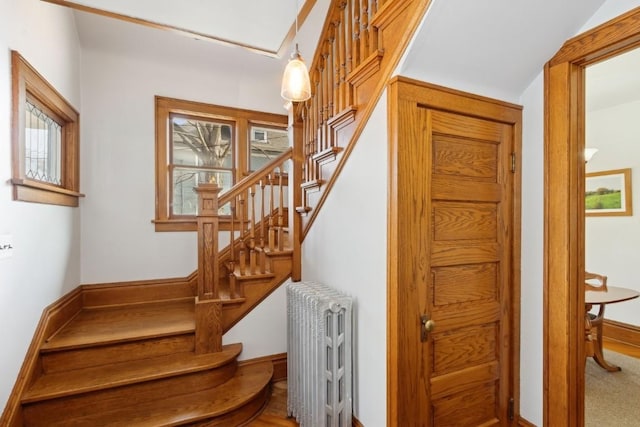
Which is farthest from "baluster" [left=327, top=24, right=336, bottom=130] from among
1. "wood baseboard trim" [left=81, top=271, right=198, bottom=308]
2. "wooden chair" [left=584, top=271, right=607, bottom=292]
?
"wooden chair" [left=584, top=271, right=607, bottom=292]

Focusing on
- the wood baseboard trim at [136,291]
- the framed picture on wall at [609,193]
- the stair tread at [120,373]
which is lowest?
the stair tread at [120,373]

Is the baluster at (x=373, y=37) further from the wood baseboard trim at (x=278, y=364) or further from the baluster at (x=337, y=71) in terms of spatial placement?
the wood baseboard trim at (x=278, y=364)

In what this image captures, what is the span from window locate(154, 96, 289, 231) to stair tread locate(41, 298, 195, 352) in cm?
84

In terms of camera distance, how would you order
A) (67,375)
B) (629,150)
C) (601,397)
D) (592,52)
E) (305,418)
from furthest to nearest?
1. (629,150)
2. (601,397)
3. (67,375)
4. (305,418)
5. (592,52)

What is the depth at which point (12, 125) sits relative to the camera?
67.8 inches

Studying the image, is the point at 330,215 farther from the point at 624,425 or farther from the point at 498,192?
the point at 624,425

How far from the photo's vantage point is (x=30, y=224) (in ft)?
6.17

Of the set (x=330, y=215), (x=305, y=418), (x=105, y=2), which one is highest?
(x=105, y=2)

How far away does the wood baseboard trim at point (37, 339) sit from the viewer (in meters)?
1.61

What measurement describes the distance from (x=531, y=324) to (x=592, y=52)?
1.38m

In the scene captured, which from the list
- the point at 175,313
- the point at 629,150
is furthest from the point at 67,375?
the point at 629,150

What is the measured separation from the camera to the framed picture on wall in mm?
3318

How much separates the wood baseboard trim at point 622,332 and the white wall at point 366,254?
11.5ft

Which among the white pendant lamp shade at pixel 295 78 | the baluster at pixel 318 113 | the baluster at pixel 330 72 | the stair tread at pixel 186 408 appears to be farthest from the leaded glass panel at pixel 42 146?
the baluster at pixel 330 72
